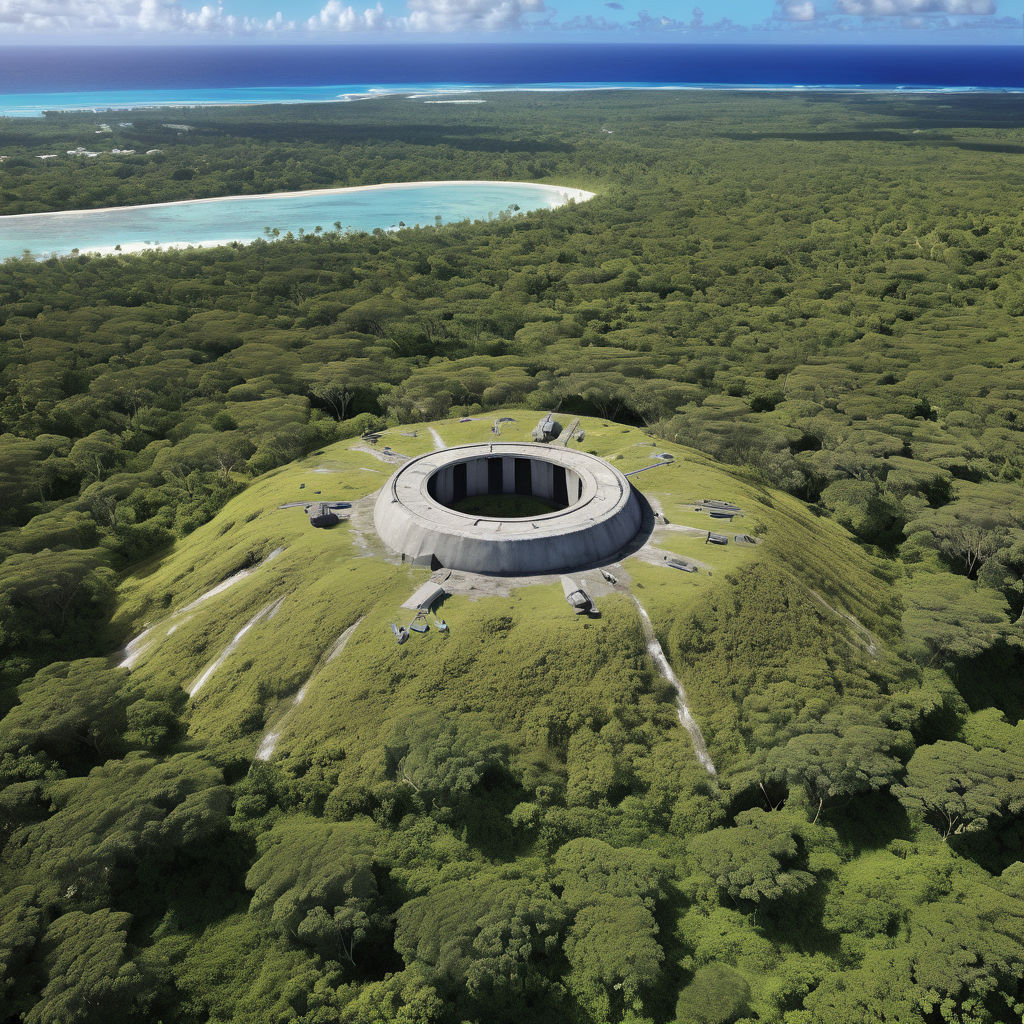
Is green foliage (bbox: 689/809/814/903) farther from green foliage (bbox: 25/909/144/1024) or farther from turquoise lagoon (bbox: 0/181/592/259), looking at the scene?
turquoise lagoon (bbox: 0/181/592/259)

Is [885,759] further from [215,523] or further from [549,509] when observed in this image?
[215,523]

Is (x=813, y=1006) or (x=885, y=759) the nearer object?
(x=813, y=1006)

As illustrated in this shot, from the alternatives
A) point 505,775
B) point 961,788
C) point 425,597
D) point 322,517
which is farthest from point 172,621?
point 961,788

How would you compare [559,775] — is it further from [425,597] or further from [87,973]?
[87,973]

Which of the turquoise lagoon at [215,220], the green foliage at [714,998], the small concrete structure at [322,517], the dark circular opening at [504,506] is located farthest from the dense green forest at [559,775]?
the turquoise lagoon at [215,220]

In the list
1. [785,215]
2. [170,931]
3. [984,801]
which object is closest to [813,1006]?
[984,801]

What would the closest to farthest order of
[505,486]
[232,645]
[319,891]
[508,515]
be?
1. [319,891]
2. [232,645]
3. [508,515]
4. [505,486]

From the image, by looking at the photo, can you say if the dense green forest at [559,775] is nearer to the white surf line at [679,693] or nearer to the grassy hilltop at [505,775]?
the grassy hilltop at [505,775]
